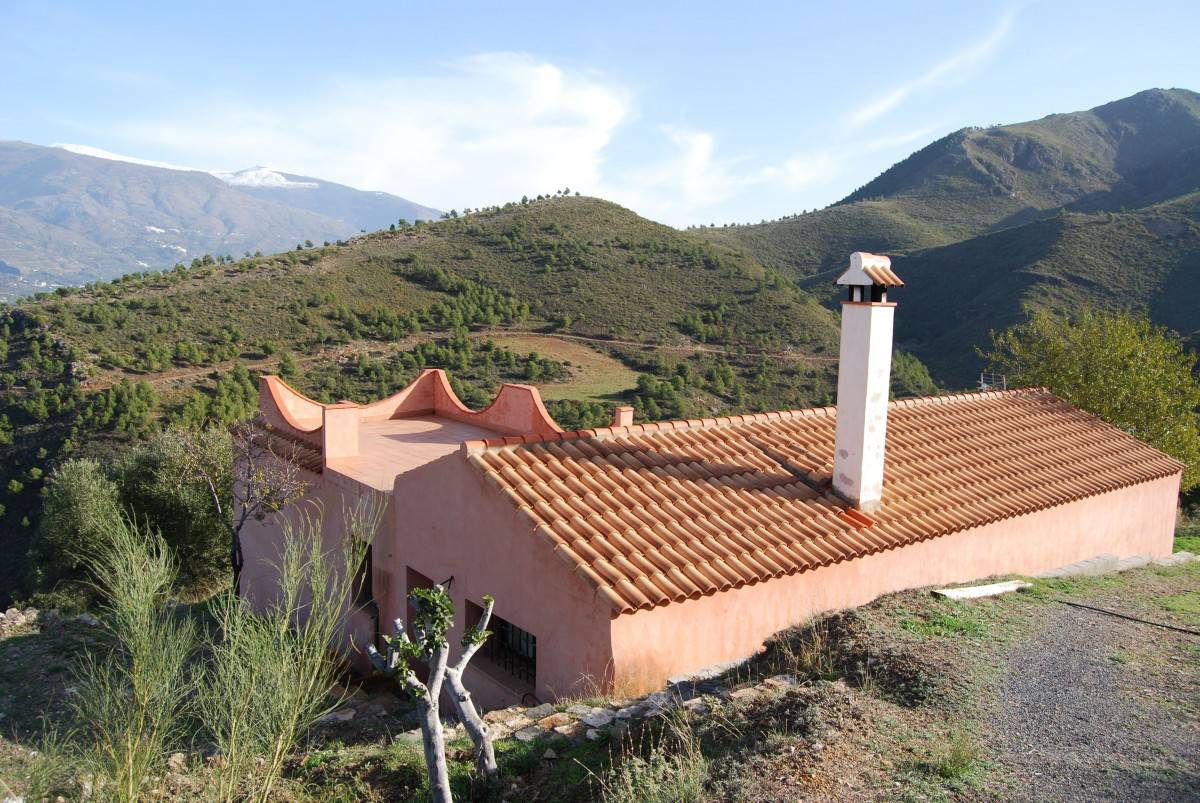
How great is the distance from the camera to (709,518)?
344 inches

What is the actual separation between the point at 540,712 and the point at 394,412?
11211mm

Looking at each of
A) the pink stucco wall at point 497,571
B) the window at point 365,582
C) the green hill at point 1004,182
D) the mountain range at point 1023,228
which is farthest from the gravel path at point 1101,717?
the green hill at point 1004,182

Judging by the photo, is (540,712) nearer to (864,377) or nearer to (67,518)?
(864,377)

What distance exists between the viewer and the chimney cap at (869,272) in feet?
30.8

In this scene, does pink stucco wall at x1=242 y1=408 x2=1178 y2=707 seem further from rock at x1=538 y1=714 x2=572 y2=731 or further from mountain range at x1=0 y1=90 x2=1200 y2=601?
mountain range at x1=0 y1=90 x2=1200 y2=601

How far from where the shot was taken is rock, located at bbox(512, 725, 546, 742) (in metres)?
6.29

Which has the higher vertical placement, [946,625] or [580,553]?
[580,553]

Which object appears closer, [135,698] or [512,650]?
[135,698]

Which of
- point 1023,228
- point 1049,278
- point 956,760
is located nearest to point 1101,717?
point 956,760

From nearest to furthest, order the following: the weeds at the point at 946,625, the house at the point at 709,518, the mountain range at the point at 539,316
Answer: the weeds at the point at 946,625, the house at the point at 709,518, the mountain range at the point at 539,316

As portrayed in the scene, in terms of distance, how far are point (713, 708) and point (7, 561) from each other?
28401 millimetres

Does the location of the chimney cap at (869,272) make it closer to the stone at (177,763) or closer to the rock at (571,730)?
the rock at (571,730)

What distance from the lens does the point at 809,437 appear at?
11.4 m

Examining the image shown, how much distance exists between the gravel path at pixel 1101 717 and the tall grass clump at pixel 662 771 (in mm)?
1776
